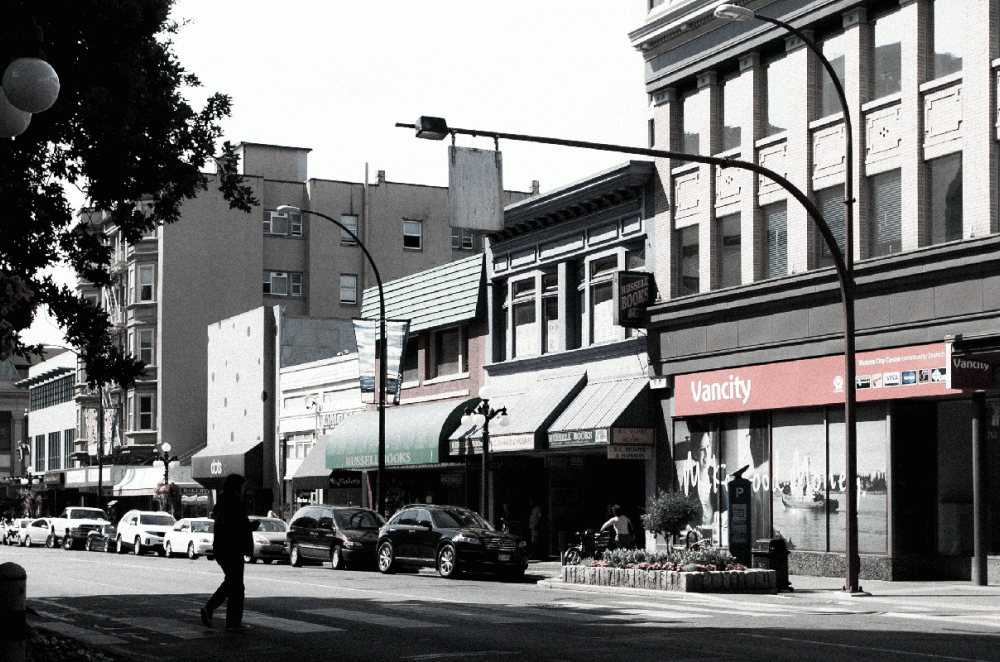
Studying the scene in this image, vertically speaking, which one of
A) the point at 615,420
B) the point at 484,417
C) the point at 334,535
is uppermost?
the point at 484,417

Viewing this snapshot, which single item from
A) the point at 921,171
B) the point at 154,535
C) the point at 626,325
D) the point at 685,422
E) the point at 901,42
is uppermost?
the point at 901,42

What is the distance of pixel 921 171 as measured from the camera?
1085 inches

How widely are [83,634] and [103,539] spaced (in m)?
39.7

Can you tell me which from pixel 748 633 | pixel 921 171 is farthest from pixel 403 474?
pixel 748 633

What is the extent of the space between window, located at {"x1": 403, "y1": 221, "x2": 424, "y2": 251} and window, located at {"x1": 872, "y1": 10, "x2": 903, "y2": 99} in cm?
4572

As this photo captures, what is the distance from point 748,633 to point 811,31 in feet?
57.4

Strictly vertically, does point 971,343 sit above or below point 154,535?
above

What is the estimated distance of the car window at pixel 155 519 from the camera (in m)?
51.4

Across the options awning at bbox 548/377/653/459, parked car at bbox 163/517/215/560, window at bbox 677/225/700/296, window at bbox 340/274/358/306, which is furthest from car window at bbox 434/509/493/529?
window at bbox 340/274/358/306

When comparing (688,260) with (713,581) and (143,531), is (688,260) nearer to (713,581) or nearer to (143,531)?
(713,581)

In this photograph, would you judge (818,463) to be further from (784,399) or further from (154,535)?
(154,535)

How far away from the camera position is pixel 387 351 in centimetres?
4325

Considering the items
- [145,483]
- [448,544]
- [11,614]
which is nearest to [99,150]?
[11,614]

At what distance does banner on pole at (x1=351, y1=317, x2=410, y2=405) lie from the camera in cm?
4253
